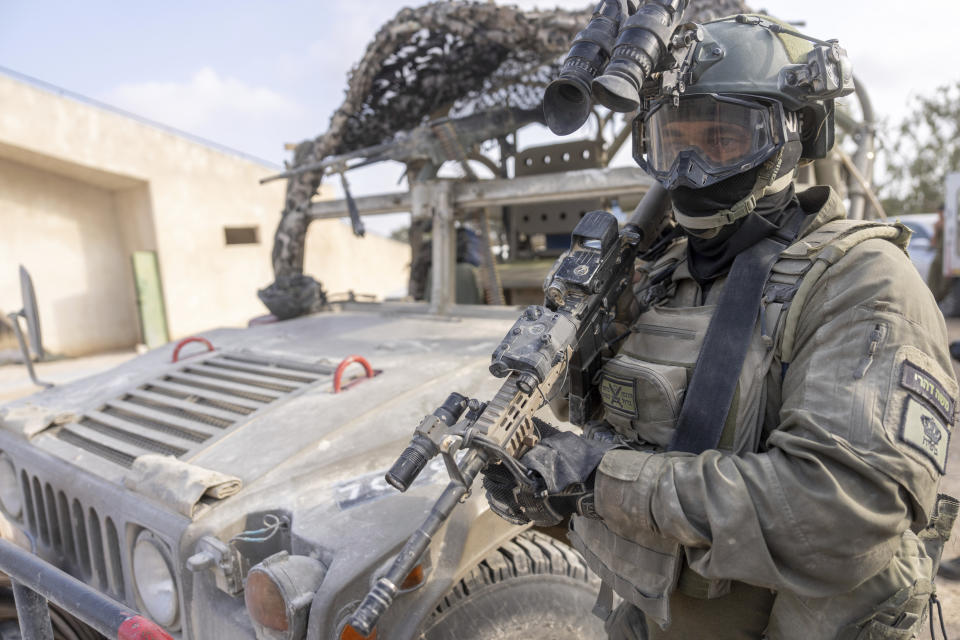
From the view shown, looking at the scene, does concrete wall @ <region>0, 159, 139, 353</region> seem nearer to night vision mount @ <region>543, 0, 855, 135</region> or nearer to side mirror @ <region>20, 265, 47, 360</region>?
side mirror @ <region>20, 265, 47, 360</region>

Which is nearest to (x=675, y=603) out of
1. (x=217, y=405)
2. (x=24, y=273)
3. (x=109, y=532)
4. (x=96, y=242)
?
(x=109, y=532)

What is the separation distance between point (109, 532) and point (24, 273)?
63.1 inches

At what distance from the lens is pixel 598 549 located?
1311 mm

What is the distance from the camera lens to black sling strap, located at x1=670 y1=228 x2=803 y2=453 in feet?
3.79

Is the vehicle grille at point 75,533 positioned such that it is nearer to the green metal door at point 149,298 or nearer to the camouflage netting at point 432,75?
the camouflage netting at point 432,75

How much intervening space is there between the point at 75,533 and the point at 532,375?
1585 mm

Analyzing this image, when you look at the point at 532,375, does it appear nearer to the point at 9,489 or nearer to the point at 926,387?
the point at 926,387

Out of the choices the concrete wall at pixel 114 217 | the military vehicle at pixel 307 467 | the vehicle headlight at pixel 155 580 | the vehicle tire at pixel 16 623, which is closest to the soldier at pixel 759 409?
the military vehicle at pixel 307 467

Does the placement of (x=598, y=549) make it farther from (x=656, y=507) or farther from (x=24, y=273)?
(x=24, y=273)

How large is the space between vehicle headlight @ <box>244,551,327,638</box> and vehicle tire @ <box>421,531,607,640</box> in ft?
1.14

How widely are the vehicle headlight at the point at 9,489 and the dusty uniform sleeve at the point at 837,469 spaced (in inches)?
86.2

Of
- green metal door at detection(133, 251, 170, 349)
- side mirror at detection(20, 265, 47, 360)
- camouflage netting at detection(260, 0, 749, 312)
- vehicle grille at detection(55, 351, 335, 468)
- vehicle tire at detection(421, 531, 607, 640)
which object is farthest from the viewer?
green metal door at detection(133, 251, 170, 349)

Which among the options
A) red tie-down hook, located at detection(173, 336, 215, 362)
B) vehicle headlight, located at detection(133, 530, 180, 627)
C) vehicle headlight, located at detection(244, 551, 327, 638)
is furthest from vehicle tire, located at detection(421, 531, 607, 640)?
red tie-down hook, located at detection(173, 336, 215, 362)

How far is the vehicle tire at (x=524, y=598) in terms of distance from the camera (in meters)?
1.53
